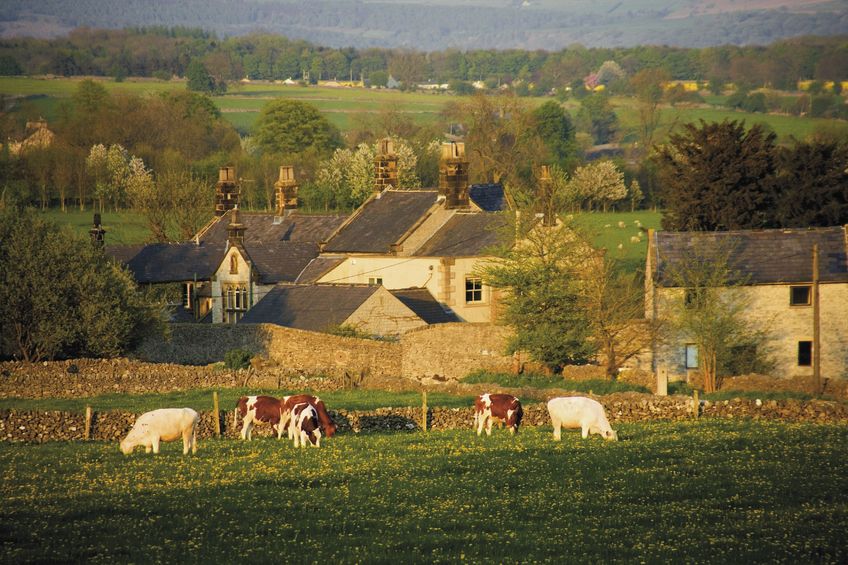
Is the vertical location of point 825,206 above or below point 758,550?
above

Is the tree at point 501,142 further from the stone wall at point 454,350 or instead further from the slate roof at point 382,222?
the stone wall at point 454,350

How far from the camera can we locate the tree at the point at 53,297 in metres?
53.2

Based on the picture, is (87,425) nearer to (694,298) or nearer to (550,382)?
(550,382)

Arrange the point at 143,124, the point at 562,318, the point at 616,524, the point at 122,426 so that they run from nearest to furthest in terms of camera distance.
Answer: the point at 616,524, the point at 122,426, the point at 562,318, the point at 143,124

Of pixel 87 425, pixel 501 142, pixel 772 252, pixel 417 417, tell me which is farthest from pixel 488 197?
pixel 501 142

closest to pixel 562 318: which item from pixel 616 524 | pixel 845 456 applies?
→ pixel 845 456

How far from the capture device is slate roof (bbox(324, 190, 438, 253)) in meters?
69.4

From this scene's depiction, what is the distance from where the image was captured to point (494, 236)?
65.7 m

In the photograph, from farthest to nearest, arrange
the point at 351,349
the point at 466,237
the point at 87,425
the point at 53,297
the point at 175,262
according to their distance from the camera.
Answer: the point at 175,262
the point at 466,237
the point at 351,349
the point at 53,297
the point at 87,425

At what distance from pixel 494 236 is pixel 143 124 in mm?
107716

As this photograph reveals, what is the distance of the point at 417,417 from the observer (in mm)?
39750

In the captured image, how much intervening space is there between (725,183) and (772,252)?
1438cm

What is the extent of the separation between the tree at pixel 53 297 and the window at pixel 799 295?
27338 millimetres

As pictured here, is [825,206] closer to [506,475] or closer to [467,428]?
[467,428]
